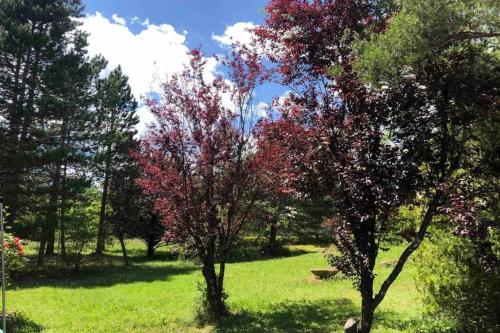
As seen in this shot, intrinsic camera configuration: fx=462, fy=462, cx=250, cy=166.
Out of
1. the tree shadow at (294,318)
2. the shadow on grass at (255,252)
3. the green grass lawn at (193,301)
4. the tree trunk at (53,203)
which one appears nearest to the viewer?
the tree shadow at (294,318)

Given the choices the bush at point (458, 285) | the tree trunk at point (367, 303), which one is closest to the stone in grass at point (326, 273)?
the bush at point (458, 285)

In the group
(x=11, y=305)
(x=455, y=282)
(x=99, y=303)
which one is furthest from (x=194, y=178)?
(x=11, y=305)

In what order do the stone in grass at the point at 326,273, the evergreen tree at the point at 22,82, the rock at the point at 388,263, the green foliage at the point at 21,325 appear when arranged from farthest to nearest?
the evergreen tree at the point at 22,82, the rock at the point at 388,263, the stone in grass at the point at 326,273, the green foliage at the point at 21,325

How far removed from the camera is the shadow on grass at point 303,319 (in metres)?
8.80

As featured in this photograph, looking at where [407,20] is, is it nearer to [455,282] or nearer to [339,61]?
[339,61]

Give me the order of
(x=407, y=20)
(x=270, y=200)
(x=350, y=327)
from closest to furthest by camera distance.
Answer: (x=407, y=20) → (x=350, y=327) → (x=270, y=200)

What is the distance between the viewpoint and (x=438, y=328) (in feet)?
24.5

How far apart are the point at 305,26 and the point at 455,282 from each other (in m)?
4.39

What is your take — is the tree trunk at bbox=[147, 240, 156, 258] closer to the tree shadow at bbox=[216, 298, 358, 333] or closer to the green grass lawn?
the green grass lawn

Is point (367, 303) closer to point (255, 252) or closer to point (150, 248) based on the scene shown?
point (255, 252)

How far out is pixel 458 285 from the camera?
6.83 meters

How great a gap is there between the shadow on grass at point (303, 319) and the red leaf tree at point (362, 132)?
2686mm

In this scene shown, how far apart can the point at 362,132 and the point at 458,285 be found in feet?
9.73

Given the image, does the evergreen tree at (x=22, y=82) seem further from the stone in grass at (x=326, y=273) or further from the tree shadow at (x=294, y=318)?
the tree shadow at (x=294, y=318)
